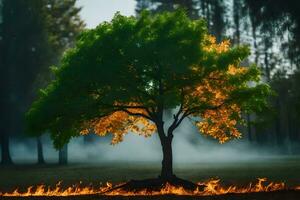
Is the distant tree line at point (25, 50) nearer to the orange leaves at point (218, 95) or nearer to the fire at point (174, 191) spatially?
the orange leaves at point (218, 95)

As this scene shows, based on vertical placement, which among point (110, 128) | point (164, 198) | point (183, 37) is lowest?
point (164, 198)

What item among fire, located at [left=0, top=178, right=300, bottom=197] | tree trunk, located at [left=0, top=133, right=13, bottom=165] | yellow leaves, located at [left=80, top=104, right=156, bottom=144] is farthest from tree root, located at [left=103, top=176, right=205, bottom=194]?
tree trunk, located at [left=0, top=133, right=13, bottom=165]

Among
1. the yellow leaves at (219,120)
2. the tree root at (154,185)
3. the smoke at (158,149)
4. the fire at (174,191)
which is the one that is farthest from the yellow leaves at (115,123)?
the smoke at (158,149)

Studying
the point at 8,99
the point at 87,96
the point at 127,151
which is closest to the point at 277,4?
the point at 87,96

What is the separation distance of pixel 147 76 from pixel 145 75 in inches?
3.9

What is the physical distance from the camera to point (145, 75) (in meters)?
21.7

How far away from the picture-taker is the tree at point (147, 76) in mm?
21141

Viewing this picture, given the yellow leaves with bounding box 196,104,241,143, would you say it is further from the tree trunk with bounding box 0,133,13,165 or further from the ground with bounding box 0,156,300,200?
the tree trunk with bounding box 0,133,13,165

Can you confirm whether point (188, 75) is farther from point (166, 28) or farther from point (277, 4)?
point (277, 4)

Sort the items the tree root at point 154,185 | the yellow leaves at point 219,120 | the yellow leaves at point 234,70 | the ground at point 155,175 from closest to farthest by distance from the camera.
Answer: the tree root at point 154,185
the yellow leaves at point 234,70
the yellow leaves at point 219,120
the ground at point 155,175

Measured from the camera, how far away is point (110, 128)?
24.5 metres

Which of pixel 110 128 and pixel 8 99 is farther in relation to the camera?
pixel 8 99

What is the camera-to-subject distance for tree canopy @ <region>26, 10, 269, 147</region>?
21125 mm

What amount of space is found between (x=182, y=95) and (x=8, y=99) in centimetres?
3191
